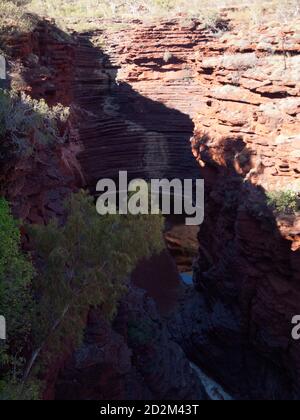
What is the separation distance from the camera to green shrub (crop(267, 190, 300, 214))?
1019 cm

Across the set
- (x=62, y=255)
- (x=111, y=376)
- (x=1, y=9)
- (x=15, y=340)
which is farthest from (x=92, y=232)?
(x=1, y=9)

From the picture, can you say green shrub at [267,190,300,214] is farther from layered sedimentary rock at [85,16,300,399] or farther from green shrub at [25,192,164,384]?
green shrub at [25,192,164,384]

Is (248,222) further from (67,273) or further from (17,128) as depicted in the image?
(17,128)

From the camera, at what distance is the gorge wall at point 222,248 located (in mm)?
9727

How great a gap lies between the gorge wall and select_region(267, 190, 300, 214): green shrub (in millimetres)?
219

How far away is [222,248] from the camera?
43.5ft

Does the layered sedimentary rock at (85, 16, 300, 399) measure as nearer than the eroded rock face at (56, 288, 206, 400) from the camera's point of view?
No

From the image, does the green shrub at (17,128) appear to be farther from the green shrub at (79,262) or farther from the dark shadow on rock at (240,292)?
the dark shadow on rock at (240,292)

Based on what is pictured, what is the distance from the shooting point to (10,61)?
12234mm

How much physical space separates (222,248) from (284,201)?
342cm

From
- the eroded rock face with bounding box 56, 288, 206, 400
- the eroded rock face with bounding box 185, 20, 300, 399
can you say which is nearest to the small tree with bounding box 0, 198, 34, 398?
the eroded rock face with bounding box 56, 288, 206, 400

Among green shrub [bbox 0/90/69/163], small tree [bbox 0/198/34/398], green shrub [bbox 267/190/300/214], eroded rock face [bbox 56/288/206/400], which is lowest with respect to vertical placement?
eroded rock face [bbox 56/288/206/400]

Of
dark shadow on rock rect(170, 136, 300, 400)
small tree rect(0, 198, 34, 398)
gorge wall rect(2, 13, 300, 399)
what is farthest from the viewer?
dark shadow on rock rect(170, 136, 300, 400)

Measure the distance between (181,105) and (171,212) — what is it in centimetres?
633
